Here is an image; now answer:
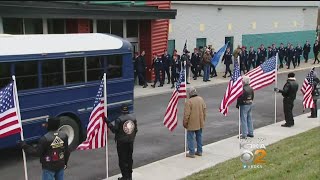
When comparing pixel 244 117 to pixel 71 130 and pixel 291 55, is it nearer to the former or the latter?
pixel 71 130

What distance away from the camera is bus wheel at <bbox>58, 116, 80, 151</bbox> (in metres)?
12.7

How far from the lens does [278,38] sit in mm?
40375

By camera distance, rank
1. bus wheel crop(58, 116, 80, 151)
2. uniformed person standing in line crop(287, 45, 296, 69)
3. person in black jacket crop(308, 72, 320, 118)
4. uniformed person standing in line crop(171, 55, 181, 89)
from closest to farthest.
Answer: bus wheel crop(58, 116, 80, 151) < person in black jacket crop(308, 72, 320, 118) < uniformed person standing in line crop(171, 55, 181, 89) < uniformed person standing in line crop(287, 45, 296, 69)

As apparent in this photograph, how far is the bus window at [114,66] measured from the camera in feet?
46.1

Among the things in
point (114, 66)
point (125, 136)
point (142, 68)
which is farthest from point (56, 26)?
point (125, 136)

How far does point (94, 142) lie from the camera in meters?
10.1

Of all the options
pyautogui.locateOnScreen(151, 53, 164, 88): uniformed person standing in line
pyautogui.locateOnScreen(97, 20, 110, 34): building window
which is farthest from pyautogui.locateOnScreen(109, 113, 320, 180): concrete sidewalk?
pyautogui.locateOnScreen(97, 20, 110, 34): building window

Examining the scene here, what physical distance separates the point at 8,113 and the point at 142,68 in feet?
55.1

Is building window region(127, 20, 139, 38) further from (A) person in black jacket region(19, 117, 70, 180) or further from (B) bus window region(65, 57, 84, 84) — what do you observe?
(A) person in black jacket region(19, 117, 70, 180)

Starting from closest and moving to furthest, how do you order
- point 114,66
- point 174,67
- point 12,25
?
point 114,66 → point 12,25 → point 174,67

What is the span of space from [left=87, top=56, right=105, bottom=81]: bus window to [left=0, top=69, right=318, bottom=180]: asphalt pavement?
193 cm

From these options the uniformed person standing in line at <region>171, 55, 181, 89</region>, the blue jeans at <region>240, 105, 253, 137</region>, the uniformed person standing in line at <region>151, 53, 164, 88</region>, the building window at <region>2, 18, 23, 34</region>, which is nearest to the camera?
the blue jeans at <region>240, 105, 253, 137</region>

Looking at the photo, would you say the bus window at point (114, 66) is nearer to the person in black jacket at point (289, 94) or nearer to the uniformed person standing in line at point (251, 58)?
the person in black jacket at point (289, 94)

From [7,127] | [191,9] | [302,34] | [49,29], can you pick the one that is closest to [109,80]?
[7,127]
